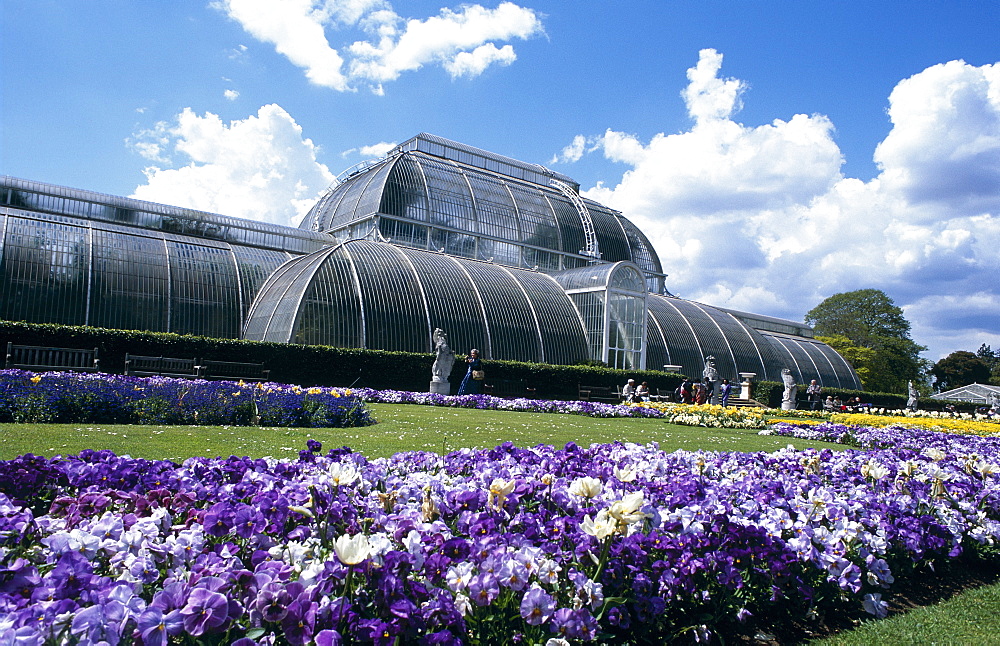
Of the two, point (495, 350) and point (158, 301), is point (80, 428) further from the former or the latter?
point (495, 350)

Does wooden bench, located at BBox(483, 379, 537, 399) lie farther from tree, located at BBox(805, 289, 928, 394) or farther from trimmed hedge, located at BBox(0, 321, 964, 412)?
tree, located at BBox(805, 289, 928, 394)

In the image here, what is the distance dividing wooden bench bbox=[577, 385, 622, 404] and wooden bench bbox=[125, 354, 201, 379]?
1434 cm

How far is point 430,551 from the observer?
10.4 feet

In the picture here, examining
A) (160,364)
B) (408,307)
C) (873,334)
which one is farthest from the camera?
(873,334)

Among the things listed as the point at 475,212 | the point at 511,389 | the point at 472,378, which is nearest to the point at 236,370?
the point at 472,378

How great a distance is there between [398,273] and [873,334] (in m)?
58.3

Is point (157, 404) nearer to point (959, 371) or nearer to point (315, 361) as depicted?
point (315, 361)

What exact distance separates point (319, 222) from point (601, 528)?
44.6 metres

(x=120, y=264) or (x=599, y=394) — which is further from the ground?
(x=120, y=264)

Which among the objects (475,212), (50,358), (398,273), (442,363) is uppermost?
(475,212)

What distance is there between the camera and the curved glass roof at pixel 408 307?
1055 inches

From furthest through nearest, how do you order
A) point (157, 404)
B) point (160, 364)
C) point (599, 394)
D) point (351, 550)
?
point (599, 394), point (160, 364), point (157, 404), point (351, 550)

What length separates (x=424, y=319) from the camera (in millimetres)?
29016

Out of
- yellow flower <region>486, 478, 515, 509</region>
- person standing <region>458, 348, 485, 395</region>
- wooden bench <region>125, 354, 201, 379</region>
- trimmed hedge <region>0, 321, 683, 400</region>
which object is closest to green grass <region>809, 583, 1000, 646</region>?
yellow flower <region>486, 478, 515, 509</region>
